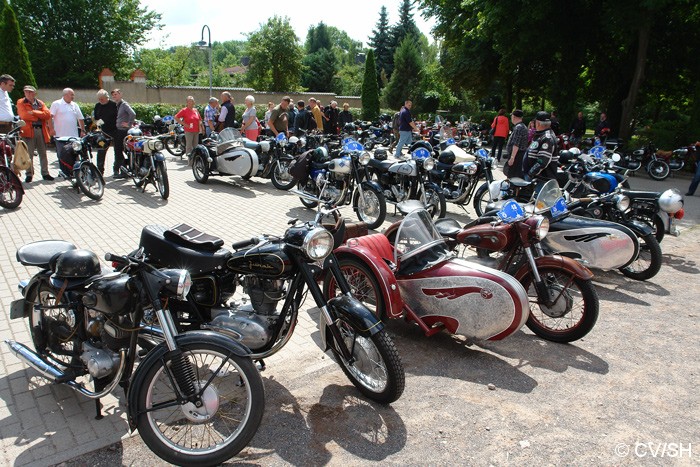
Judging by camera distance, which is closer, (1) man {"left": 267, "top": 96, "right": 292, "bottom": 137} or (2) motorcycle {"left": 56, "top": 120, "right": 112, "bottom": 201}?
(2) motorcycle {"left": 56, "top": 120, "right": 112, "bottom": 201}

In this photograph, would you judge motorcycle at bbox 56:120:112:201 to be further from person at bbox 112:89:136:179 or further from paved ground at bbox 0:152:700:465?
paved ground at bbox 0:152:700:465

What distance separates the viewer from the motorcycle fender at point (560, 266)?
4250 millimetres

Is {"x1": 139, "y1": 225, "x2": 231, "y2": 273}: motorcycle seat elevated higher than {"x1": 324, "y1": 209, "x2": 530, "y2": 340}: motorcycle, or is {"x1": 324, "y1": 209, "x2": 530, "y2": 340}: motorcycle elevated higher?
{"x1": 139, "y1": 225, "x2": 231, "y2": 273}: motorcycle seat

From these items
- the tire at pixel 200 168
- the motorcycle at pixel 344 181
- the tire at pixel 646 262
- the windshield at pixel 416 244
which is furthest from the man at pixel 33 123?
the tire at pixel 646 262

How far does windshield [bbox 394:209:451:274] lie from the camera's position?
14.1 ft

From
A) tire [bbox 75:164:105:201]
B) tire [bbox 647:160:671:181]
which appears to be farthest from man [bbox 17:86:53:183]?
tire [bbox 647:160:671:181]

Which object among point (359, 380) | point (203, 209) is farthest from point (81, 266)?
point (203, 209)

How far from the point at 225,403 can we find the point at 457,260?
2.16 metres

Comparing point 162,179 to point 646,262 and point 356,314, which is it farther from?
point 646,262

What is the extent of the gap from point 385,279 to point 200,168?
26.1ft

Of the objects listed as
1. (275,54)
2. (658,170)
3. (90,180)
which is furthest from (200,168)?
(275,54)

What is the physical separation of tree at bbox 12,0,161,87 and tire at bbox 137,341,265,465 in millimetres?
40063

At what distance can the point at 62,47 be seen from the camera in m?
36.5

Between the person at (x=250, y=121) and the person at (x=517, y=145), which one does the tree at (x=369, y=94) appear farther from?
the person at (x=517, y=145)
